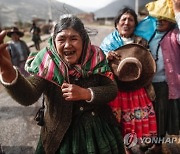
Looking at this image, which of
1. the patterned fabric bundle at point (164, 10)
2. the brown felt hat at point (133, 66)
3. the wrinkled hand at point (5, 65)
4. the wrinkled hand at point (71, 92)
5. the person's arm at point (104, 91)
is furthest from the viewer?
the patterned fabric bundle at point (164, 10)

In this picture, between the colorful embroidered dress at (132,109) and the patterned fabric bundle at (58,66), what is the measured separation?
858 mm

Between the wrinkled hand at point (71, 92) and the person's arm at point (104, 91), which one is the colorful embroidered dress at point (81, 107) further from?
the wrinkled hand at point (71, 92)

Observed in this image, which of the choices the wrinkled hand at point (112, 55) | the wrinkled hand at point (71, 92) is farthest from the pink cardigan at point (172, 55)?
the wrinkled hand at point (71, 92)

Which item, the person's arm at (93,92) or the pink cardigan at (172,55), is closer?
the person's arm at (93,92)

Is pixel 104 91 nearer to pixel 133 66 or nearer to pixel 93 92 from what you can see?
pixel 93 92

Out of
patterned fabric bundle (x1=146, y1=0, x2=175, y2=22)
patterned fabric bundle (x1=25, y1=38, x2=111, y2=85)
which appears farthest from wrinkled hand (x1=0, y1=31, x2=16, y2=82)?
patterned fabric bundle (x1=146, y1=0, x2=175, y2=22)

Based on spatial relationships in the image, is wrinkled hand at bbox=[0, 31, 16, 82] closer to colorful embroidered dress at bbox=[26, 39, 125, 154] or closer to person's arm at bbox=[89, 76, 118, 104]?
Result: colorful embroidered dress at bbox=[26, 39, 125, 154]

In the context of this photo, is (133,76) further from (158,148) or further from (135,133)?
(158,148)

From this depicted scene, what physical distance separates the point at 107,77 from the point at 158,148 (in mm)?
1766

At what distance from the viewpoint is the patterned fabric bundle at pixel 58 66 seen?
1813 mm

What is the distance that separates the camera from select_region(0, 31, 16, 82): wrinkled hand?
58.8 inches

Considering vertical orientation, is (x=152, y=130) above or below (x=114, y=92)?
below

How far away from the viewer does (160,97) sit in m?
2.99

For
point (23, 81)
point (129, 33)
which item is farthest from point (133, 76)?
point (23, 81)
